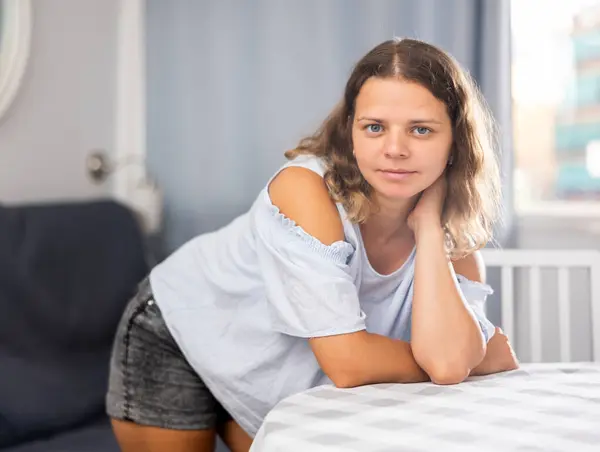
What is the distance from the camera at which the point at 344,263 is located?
1229 millimetres

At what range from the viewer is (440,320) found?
1236 mm

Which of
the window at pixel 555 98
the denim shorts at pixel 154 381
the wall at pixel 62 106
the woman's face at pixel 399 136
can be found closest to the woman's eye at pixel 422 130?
the woman's face at pixel 399 136

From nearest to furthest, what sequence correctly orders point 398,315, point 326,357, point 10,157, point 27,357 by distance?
point 326,357, point 398,315, point 27,357, point 10,157

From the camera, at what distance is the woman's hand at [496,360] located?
50.4 inches

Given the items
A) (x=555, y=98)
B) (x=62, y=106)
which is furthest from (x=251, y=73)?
(x=555, y=98)

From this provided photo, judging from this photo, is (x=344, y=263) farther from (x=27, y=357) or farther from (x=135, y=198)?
(x=135, y=198)

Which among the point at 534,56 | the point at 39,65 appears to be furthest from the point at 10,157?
the point at 534,56

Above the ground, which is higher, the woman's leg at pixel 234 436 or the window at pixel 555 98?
the window at pixel 555 98

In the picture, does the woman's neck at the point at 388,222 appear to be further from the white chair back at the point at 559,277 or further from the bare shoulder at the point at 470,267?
the white chair back at the point at 559,277

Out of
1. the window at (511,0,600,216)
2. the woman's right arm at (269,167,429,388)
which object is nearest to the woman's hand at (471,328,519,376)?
the woman's right arm at (269,167,429,388)

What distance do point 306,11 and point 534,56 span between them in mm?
723

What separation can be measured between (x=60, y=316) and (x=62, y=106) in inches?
31.5

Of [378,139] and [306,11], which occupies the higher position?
[306,11]

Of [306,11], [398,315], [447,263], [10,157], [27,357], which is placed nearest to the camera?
[447,263]
